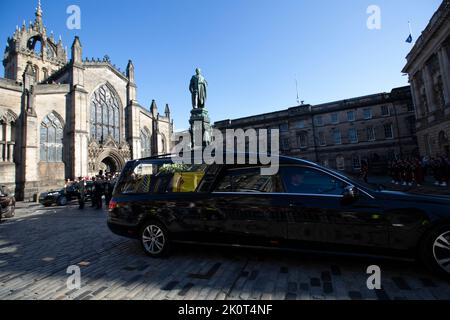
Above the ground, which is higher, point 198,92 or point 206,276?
point 198,92

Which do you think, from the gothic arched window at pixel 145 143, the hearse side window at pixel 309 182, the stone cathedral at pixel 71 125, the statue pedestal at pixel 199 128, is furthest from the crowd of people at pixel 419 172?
the gothic arched window at pixel 145 143

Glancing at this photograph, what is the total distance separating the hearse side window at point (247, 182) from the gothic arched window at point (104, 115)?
99.5 ft

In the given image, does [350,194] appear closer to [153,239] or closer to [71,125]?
[153,239]

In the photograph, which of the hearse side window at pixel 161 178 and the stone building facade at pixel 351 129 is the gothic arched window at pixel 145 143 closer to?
the stone building facade at pixel 351 129

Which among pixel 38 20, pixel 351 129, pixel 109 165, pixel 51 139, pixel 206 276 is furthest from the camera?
pixel 38 20

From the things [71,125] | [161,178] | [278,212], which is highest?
[71,125]

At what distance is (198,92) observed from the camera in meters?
13.0

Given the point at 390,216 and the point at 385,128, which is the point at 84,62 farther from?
the point at 385,128

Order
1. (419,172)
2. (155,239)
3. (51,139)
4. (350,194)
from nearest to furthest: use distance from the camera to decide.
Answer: (350,194)
(155,239)
(419,172)
(51,139)

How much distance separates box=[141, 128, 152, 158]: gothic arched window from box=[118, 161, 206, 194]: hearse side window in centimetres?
3247

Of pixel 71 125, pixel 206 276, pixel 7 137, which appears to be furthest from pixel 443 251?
pixel 7 137

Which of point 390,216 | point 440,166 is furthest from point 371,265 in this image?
point 440,166

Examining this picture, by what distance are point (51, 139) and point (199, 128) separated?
2307 cm

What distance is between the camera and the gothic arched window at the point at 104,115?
99.4 feet
